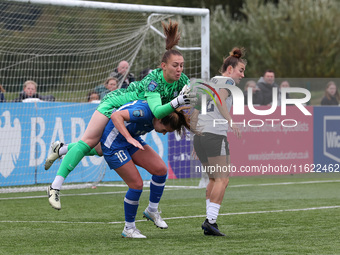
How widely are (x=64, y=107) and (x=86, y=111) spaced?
44 cm

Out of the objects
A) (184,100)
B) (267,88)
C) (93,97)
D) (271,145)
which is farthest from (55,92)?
(184,100)

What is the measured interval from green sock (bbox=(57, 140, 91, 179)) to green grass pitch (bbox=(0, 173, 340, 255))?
2.31ft

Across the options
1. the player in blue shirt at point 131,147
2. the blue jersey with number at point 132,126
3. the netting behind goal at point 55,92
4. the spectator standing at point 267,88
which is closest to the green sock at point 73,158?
the player in blue shirt at point 131,147

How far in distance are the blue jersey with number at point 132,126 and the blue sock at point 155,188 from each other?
592 mm

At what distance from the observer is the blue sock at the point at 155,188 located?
26.9ft

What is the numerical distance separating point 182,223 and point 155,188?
1.06 m

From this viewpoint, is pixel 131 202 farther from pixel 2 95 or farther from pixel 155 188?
pixel 2 95

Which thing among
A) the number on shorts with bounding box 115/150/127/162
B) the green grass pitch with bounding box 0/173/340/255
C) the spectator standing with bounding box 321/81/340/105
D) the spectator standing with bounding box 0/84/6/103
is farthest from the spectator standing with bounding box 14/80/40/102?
the spectator standing with bounding box 321/81/340/105

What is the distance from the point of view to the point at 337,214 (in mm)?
9781

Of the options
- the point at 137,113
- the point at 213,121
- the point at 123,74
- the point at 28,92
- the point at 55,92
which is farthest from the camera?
the point at 55,92

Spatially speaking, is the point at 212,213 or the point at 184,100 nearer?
the point at 184,100

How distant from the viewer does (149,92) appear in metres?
7.64

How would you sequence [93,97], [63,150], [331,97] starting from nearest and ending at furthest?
[63,150] < [93,97] < [331,97]

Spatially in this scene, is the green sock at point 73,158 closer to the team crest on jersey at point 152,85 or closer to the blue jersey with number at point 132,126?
the blue jersey with number at point 132,126
